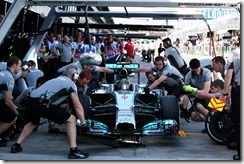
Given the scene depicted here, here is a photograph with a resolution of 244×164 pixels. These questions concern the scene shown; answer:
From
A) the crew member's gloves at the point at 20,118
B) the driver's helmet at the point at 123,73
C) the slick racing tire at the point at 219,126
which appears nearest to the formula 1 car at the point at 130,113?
the driver's helmet at the point at 123,73

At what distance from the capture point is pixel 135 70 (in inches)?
395

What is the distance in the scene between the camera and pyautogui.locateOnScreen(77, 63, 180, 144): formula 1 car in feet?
25.5

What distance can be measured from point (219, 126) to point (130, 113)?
58.1 inches

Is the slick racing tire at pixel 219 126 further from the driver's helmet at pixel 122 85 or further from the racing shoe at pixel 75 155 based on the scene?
the racing shoe at pixel 75 155

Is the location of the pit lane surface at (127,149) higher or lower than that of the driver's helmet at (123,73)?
lower

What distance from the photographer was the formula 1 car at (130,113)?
778 cm

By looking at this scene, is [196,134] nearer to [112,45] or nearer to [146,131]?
[146,131]

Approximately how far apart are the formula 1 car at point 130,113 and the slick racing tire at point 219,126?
0.55 metres

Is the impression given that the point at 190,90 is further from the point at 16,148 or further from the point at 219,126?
the point at 16,148

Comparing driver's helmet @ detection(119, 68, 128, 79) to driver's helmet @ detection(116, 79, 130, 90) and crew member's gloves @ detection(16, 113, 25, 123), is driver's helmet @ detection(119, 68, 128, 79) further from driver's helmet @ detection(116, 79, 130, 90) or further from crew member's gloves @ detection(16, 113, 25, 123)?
crew member's gloves @ detection(16, 113, 25, 123)

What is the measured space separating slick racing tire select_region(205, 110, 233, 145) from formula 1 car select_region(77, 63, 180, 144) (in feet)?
1.82

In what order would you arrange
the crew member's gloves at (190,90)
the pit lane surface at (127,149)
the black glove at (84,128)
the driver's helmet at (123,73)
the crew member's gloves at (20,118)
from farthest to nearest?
the driver's helmet at (123,73) < the crew member's gloves at (190,90) < the crew member's gloves at (20,118) < the black glove at (84,128) < the pit lane surface at (127,149)

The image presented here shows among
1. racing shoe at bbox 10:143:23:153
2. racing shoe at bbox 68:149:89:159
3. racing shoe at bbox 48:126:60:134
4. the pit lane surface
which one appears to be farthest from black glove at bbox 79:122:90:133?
racing shoe at bbox 48:126:60:134

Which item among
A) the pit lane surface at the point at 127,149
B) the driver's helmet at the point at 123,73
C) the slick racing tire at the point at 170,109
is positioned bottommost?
the pit lane surface at the point at 127,149
